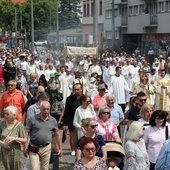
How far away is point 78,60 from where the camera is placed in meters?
34.1

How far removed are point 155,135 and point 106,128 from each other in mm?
860

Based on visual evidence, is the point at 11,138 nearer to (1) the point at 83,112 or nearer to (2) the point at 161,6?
(1) the point at 83,112

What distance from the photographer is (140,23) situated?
212 feet

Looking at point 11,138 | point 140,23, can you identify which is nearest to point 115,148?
point 11,138

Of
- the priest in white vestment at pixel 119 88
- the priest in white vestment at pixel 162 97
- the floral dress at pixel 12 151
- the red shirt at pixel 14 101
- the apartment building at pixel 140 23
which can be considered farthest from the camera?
the apartment building at pixel 140 23

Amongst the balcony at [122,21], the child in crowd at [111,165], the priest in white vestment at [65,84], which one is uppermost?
the balcony at [122,21]

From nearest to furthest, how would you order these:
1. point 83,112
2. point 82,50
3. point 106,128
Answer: point 106,128 < point 83,112 < point 82,50

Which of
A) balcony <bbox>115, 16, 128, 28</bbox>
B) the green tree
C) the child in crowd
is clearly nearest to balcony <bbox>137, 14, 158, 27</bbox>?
balcony <bbox>115, 16, 128, 28</bbox>

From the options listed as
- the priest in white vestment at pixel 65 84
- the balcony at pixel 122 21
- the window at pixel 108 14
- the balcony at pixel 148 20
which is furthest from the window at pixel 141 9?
the priest in white vestment at pixel 65 84

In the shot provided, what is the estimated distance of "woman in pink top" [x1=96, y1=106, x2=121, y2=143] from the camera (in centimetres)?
995

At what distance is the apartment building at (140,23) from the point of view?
5859 cm

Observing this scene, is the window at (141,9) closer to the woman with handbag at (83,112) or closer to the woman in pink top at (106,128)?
the woman with handbag at (83,112)

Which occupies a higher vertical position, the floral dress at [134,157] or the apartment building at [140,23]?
the apartment building at [140,23]

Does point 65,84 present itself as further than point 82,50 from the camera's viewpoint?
No
